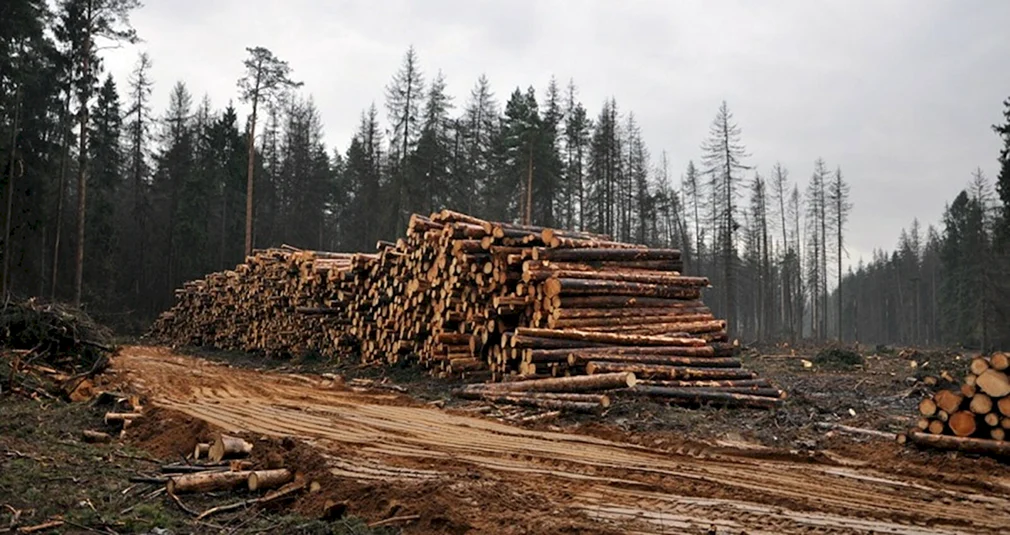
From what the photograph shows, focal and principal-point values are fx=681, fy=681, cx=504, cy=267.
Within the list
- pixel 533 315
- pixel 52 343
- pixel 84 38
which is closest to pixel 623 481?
pixel 533 315

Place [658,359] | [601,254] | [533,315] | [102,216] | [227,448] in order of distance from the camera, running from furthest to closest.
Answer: [102,216] → [601,254] → [533,315] → [658,359] → [227,448]

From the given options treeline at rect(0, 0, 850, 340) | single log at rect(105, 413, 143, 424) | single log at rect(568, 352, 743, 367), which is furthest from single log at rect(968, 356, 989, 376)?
treeline at rect(0, 0, 850, 340)

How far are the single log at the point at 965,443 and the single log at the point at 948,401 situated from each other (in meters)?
0.31

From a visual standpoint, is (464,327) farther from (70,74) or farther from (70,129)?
(70,129)

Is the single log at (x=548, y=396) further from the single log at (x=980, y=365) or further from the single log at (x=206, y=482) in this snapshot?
the single log at (x=206, y=482)

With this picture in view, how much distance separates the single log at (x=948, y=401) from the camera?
734cm

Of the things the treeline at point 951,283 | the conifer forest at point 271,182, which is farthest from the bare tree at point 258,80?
the treeline at point 951,283

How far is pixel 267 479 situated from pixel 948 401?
698 centimetres

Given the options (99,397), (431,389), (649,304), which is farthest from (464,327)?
(99,397)

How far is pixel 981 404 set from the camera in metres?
7.21

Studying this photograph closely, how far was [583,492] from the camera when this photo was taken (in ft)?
17.1

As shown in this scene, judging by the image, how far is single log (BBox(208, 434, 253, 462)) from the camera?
593cm

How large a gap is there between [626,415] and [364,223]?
121 ft

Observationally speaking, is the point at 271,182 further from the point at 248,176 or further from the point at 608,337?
the point at 608,337
